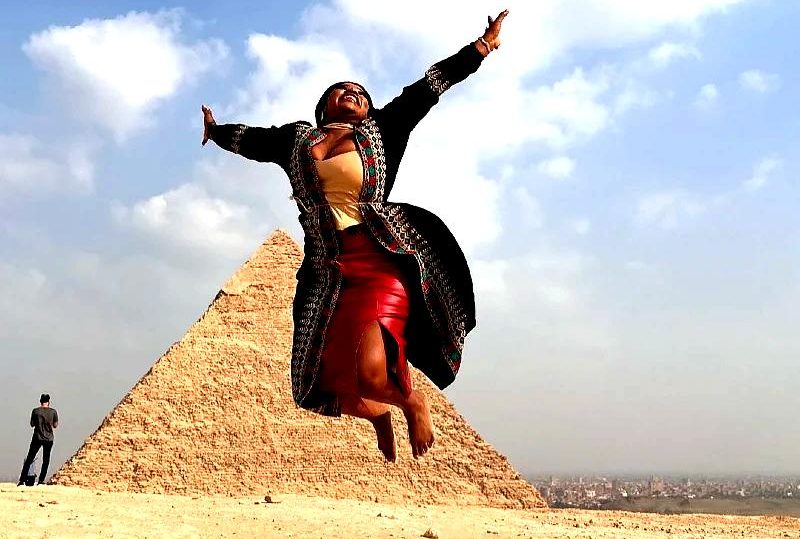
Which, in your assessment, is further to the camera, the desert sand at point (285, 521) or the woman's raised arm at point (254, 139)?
the desert sand at point (285, 521)

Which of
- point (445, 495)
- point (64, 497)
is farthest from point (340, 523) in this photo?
point (445, 495)

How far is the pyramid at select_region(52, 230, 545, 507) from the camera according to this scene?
18.0 metres

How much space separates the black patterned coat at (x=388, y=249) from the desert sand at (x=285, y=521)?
13.5 feet

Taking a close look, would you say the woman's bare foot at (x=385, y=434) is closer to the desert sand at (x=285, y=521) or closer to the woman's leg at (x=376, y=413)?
the woman's leg at (x=376, y=413)

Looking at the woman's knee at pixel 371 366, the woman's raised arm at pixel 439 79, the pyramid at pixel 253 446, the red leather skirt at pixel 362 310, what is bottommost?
the woman's knee at pixel 371 366

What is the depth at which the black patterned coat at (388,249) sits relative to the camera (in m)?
3.07

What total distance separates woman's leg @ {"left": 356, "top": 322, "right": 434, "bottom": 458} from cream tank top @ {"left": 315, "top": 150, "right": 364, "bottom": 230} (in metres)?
0.43

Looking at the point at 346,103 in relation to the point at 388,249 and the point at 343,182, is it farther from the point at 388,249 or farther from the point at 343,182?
the point at 388,249

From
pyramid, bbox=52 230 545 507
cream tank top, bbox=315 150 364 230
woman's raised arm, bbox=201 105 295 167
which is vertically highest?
pyramid, bbox=52 230 545 507

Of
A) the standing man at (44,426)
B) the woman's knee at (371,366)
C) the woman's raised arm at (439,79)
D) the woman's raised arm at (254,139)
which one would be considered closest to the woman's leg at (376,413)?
the woman's knee at (371,366)

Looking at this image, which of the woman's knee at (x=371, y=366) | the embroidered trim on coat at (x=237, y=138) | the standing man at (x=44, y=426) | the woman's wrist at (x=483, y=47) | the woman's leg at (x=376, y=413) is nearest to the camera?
the woman's knee at (x=371, y=366)

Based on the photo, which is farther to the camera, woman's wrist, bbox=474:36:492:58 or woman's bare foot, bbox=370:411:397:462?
woman's wrist, bbox=474:36:492:58

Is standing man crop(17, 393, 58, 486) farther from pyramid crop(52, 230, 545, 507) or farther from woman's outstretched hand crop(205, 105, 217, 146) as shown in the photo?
woman's outstretched hand crop(205, 105, 217, 146)

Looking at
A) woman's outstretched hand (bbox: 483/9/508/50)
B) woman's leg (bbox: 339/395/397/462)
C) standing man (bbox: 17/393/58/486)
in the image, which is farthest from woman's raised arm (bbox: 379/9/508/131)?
standing man (bbox: 17/393/58/486)
